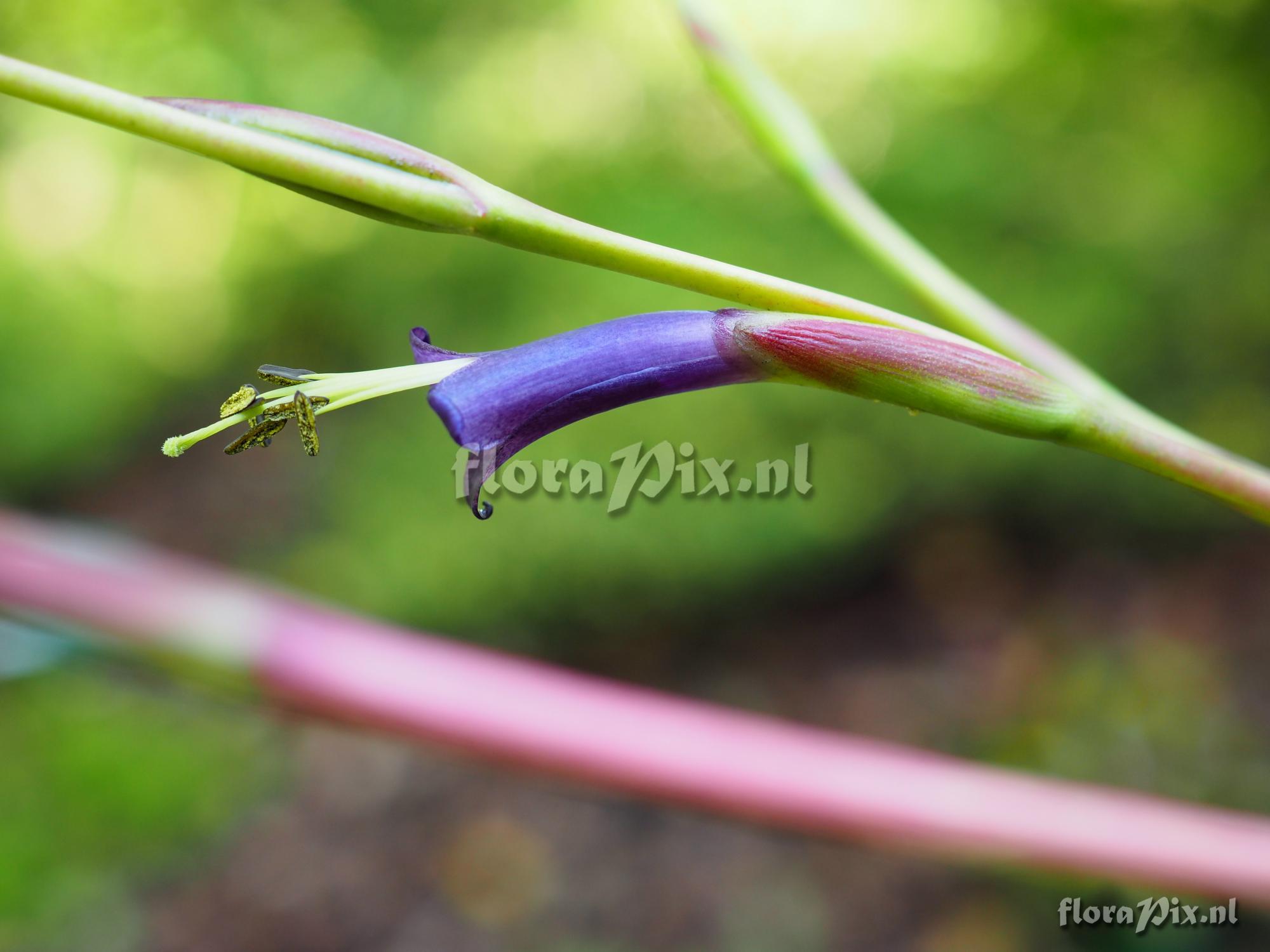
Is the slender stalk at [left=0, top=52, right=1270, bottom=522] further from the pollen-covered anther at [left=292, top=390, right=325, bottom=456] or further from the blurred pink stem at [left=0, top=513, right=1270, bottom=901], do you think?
the blurred pink stem at [left=0, top=513, right=1270, bottom=901]

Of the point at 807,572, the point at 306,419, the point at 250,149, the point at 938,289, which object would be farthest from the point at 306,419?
the point at 807,572

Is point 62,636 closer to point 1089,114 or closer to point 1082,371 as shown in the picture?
point 1082,371

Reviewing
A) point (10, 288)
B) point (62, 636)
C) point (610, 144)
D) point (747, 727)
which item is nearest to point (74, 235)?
point (10, 288)

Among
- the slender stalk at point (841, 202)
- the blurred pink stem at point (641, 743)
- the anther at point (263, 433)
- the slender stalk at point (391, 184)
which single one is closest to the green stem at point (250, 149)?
the slender stalk at point (391, 184)

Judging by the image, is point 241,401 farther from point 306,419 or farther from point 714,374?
point 714,374

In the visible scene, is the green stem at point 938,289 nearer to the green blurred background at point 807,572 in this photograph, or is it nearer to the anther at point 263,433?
the anther at point 263,433

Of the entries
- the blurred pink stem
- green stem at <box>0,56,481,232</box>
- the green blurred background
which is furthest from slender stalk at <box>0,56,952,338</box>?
the green blurred background
